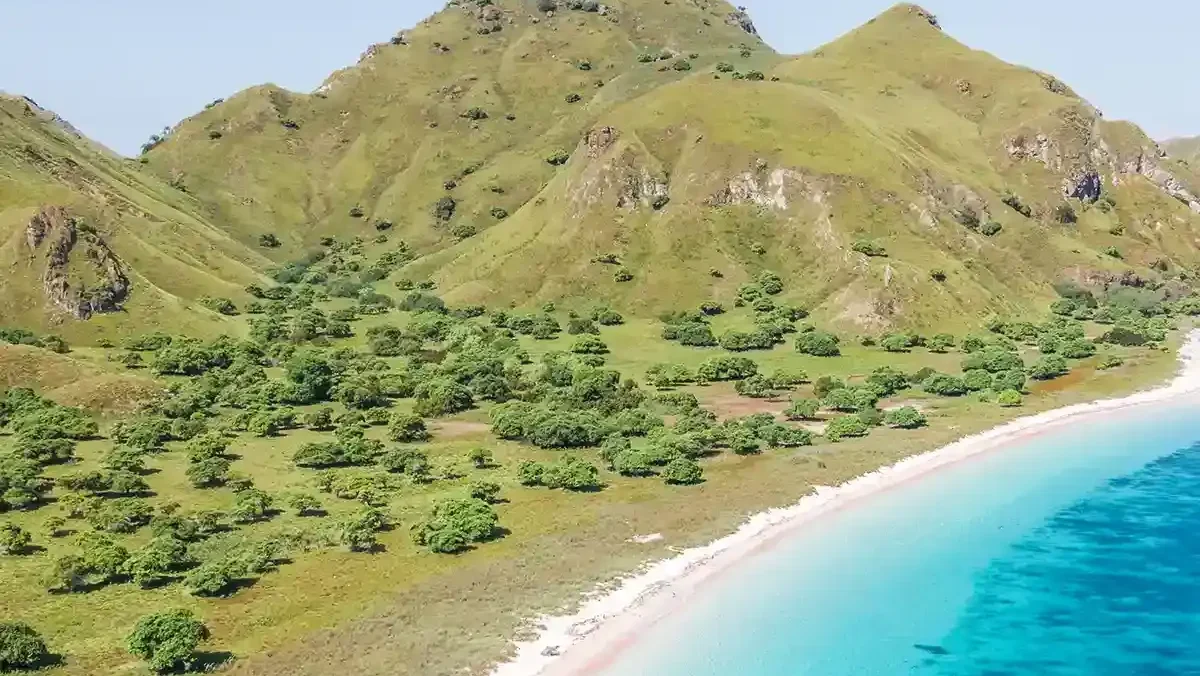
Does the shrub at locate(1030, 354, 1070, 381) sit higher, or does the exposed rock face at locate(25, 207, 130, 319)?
the exposed rock face at locate(25, 207, 130, 319)

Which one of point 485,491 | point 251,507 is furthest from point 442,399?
point 251,507

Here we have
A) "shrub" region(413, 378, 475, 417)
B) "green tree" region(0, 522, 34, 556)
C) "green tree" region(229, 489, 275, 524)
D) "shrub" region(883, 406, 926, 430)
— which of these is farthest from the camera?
"shrub" region(413, 378, 475, 417)

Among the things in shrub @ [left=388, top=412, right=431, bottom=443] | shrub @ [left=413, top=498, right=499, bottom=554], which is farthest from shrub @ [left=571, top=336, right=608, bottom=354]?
shrub @ [left=413, top=498, right=499, bottom=554]

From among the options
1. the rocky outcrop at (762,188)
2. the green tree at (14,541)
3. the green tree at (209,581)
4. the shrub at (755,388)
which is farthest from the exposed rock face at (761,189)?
the green tree at (209,581)

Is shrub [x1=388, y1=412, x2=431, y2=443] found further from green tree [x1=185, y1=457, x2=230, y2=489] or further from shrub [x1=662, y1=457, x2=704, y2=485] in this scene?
shrub [x1=662, y1=457, x2=704, y2=485]

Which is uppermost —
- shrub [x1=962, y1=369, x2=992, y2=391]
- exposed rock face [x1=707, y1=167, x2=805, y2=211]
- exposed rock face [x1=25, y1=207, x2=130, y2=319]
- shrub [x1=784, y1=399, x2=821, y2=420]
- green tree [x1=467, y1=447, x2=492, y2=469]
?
exposed rock face [x1=707, y1=167, x2=805, y2=211]

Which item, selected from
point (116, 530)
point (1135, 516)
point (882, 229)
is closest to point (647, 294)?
point (882, 229)

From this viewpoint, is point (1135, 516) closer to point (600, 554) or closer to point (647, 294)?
point (600, 554)
